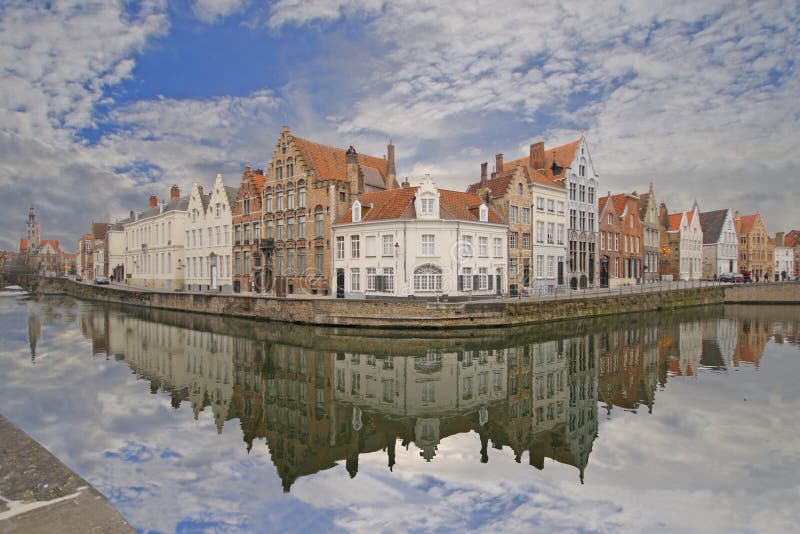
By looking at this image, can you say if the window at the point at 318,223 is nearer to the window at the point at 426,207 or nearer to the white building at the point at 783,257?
the window at the point at 426,207

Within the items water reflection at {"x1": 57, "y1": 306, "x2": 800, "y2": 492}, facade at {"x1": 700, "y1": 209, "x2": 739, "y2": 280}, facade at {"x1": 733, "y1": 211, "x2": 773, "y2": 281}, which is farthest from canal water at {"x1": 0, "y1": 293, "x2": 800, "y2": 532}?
facade at {"x1": 733, "y1": 211, "x2": 773, "y2": 281}

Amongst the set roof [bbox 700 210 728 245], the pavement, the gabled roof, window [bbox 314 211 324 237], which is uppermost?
the gabled roof

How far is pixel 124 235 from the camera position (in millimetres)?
68938

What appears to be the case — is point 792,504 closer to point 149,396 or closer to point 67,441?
point 67,441

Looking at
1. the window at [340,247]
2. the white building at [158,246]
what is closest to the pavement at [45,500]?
the window at [340,247]

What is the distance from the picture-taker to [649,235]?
178ft

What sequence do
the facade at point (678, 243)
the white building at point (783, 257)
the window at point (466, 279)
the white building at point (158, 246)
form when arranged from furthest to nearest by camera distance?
the white building at point (783, 257), the facade at point (678, 243), the white building at point (158, 246), the window at point (466, 279)

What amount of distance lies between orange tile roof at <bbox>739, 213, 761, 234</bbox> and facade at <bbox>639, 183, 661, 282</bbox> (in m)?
27.5

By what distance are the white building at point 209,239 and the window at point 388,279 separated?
809 inches

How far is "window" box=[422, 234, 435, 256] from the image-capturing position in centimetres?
3114

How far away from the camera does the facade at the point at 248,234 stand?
4266cm

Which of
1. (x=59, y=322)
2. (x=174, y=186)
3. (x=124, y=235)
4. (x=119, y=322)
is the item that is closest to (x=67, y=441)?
(x=119, y=322)

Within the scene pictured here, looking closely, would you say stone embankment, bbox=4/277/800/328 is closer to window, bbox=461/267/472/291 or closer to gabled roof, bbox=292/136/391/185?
window, bbox=461/267/472/291

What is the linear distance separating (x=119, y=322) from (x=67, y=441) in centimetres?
2658
